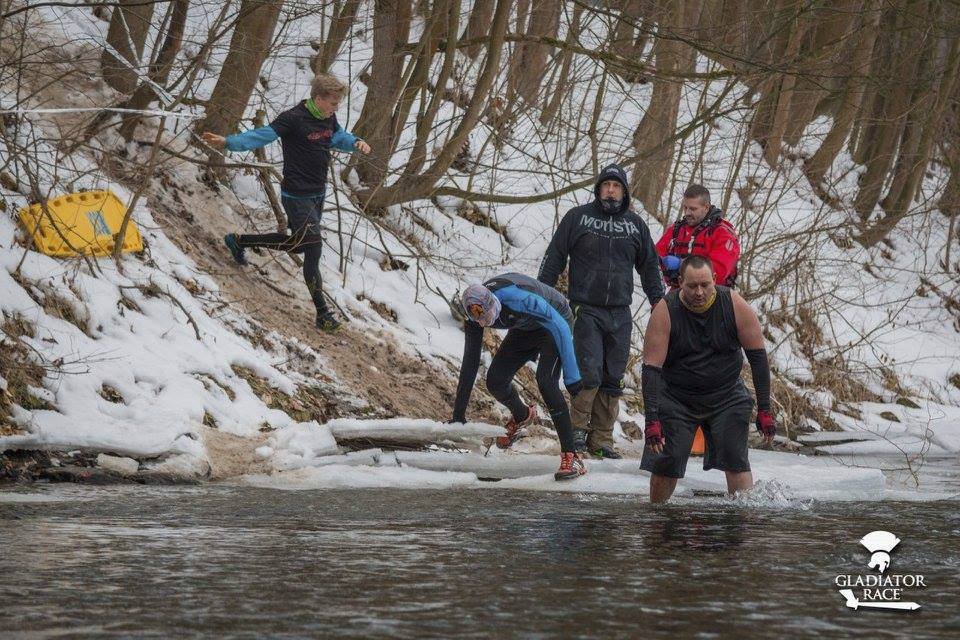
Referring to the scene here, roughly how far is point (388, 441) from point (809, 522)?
3.96m

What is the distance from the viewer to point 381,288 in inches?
518

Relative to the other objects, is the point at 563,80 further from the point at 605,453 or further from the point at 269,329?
the point at 605,453

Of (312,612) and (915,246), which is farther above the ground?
(915,246)

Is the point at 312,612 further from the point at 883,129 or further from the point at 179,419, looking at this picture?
the point at 883,129

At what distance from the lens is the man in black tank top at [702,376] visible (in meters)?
7.10

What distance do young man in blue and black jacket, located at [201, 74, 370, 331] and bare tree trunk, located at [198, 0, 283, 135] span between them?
1293 millimetres

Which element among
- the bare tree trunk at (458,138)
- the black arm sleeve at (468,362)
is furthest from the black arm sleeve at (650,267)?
the bare tree trunk at (458,138)

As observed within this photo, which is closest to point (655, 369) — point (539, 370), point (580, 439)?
point (539, 370)

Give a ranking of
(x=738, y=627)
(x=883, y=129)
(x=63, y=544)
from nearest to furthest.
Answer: (x=738, y=627) < (x=63, y=544) < (x=883, y=129)

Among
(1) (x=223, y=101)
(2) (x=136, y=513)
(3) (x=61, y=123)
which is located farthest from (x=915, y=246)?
(2) (x=136, y=513)

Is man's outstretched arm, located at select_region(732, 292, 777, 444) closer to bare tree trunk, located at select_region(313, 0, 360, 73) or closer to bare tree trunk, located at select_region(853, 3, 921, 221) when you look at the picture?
bare tree trunk, located at select_region(313, 0, 360, 73)

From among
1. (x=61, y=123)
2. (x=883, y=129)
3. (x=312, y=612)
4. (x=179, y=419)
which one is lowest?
(x=312, y=612)

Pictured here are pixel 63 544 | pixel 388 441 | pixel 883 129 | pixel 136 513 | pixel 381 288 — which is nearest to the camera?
pixel 63 544

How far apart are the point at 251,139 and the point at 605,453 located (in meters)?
3.76
